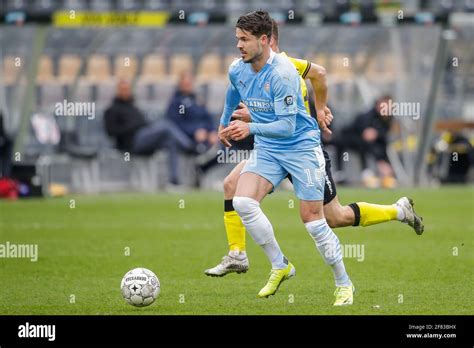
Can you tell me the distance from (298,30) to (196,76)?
2.30 m

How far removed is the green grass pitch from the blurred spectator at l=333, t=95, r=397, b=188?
322cm

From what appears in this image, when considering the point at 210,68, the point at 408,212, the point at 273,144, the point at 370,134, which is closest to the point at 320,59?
the point at 210,68

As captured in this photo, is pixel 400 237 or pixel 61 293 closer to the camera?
pixel 61 293

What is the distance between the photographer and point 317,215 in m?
9.23

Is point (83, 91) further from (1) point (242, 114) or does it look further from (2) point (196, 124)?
(1) point (242, 114)

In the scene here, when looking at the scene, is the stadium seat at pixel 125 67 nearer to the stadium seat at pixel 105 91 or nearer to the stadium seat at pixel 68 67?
the stadium seat at pixel 105 91

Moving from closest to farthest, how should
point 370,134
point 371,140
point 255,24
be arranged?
point 255,24 < point 370,134 < point 371,140

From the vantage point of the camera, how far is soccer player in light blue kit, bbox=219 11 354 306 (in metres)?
9.07

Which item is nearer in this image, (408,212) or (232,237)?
(232,237)

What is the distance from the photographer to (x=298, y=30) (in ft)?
81.5

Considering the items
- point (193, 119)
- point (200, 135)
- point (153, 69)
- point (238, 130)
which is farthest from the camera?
point (153, 69)

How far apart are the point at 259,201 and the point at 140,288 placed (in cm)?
115

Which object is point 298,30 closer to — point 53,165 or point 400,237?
point 53,165
